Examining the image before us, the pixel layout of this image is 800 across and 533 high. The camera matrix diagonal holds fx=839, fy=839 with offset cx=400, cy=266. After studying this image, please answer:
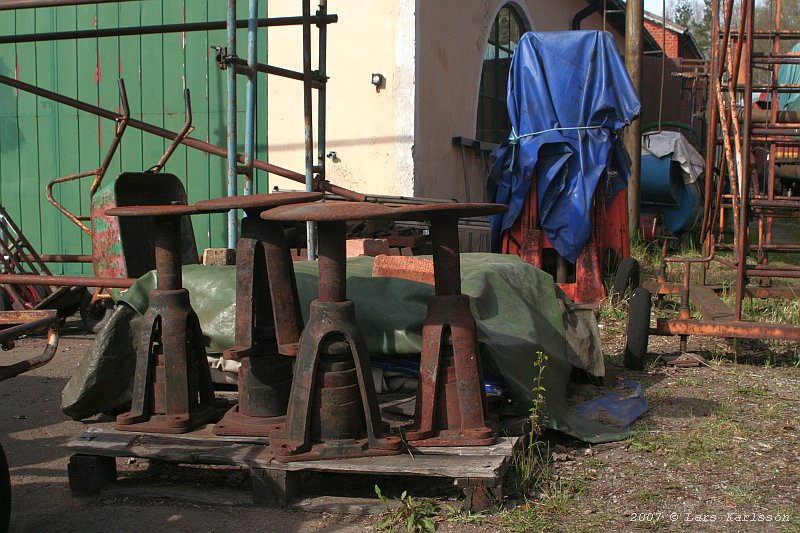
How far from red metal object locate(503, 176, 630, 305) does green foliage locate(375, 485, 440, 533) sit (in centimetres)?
384

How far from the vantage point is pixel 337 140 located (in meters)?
7.94

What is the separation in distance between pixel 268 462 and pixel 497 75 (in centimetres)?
877

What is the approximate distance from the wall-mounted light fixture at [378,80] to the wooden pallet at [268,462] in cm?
488

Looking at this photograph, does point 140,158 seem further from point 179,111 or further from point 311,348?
point 311,348

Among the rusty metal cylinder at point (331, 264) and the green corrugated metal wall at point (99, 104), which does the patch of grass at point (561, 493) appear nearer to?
the rusty metal cylinder at point (331, 264)

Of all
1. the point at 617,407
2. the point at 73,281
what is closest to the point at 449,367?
the point at 617,407

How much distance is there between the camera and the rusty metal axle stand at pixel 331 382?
3.16 m

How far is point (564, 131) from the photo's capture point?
716 cm

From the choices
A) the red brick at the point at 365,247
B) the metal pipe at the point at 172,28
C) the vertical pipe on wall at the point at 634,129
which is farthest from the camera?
the vertical pipe on wall at the point at 634,129

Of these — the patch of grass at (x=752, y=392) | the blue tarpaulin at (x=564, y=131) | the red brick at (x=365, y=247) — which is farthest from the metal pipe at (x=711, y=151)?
the red brick at (x=365, y=247)

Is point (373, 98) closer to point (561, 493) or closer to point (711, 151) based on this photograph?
point (711, 151)

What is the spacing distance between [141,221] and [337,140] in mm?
2469

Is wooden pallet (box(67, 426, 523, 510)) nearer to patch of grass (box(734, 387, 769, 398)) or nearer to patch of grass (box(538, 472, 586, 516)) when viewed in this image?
patch of grass (box(538, 472, 586, 516))

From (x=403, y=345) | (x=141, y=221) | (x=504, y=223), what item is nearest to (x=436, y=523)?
(x=403, y=345)
